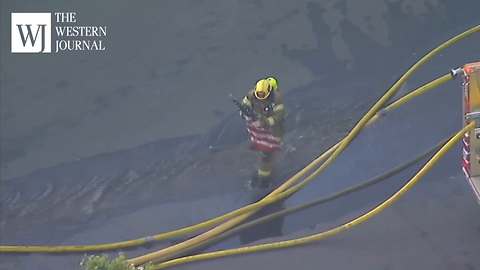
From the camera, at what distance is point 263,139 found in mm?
7223

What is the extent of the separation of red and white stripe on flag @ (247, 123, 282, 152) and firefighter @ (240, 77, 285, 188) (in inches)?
0.5

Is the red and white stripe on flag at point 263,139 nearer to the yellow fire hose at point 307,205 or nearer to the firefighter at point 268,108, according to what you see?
the firefighter at point 268,108

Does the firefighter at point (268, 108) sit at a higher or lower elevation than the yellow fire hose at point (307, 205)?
higher

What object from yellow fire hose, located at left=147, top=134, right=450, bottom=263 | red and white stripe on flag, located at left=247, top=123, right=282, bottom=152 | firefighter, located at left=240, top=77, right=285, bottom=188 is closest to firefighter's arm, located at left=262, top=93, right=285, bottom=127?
firefighter, located at left=240, top=77, right=285, bottom=188

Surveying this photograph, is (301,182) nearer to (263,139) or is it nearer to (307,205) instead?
(307,205)

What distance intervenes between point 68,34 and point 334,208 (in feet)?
14.8

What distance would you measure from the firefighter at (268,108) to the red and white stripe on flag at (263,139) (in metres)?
0.01

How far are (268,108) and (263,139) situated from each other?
370 mm

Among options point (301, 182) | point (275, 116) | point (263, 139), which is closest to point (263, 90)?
point (275, 116)

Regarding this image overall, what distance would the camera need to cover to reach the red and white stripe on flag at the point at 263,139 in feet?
23.6

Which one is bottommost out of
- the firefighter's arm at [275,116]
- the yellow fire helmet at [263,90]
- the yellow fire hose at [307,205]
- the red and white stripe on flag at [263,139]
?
the yellow fire hose at [307,205]

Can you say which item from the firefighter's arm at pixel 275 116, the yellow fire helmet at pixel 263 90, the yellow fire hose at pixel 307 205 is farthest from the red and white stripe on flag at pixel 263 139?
the yellow fire hose at pixel 307 205

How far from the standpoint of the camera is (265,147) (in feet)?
23.8

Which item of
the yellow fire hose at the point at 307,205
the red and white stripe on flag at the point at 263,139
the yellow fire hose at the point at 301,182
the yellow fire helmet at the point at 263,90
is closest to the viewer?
the yellow fire hose at the point at 301,182
